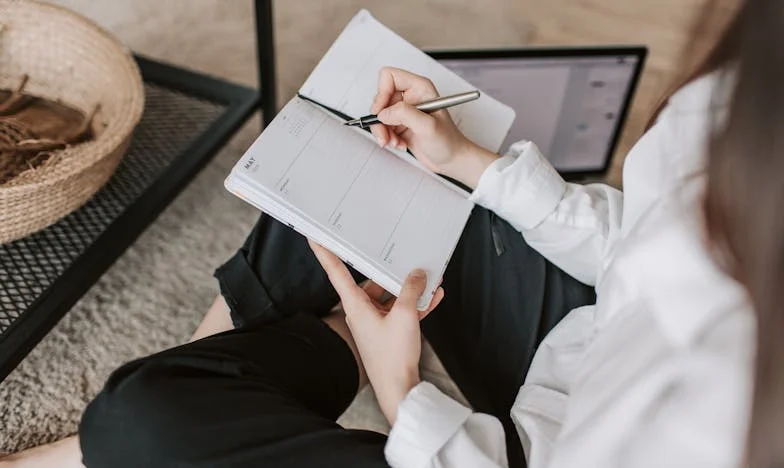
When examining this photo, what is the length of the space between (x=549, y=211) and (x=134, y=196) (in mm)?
551

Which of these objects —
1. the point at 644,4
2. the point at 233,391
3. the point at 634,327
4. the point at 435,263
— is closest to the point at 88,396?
the point at 233,391

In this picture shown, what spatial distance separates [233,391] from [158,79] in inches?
24.9

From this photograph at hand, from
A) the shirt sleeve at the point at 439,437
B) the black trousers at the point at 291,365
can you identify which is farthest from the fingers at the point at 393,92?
the shirt sleeve at the point at 439,437

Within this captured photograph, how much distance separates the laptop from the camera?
40.8 inches

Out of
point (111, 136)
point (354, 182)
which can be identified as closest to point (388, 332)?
point (354, 182)

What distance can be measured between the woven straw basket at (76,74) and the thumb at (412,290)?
15.2 inches

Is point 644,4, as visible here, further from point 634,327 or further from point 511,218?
point 634,327

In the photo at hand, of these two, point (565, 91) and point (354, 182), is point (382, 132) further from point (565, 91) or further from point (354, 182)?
point (565, 91)

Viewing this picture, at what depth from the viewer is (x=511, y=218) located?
27.8 inches

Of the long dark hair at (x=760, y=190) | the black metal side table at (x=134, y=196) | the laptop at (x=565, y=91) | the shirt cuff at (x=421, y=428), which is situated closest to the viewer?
the long dark hair at (x=760, y=190)

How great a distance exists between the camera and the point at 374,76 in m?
0.77

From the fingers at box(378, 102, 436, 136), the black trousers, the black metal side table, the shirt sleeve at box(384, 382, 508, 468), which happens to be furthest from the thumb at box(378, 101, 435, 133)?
the black metal side table

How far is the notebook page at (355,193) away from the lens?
644 millimetres

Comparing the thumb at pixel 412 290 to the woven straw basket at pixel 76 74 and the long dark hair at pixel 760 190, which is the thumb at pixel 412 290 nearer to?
the long dark hair at pixel 760 190
